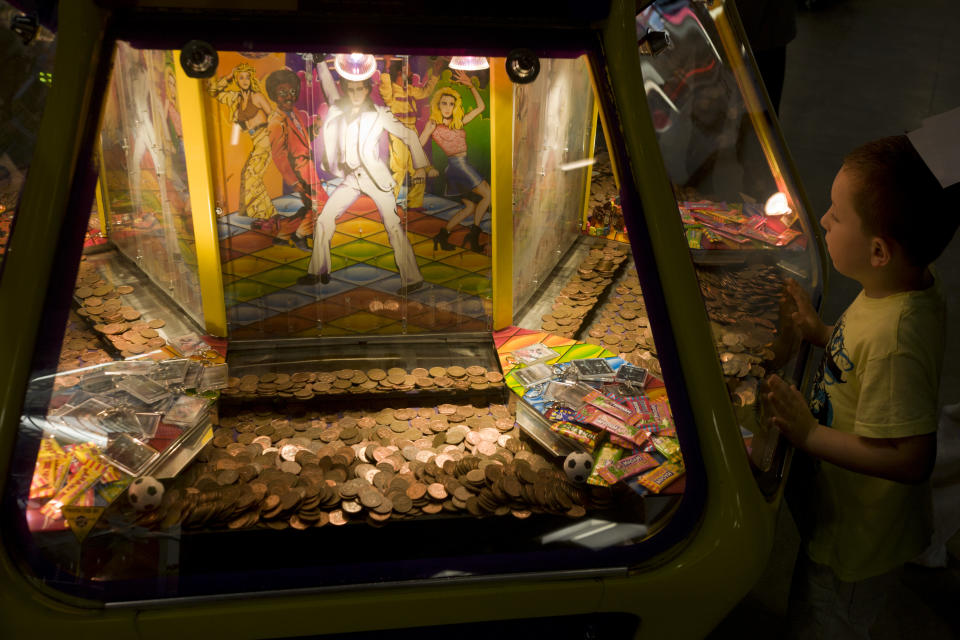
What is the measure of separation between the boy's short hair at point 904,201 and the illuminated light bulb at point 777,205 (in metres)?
0.83

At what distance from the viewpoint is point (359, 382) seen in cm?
240

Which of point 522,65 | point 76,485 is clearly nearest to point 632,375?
point 522,65

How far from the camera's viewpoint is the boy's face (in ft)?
5.07

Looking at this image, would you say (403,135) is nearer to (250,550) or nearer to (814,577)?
(250,550)

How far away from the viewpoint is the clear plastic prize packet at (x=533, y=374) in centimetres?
233

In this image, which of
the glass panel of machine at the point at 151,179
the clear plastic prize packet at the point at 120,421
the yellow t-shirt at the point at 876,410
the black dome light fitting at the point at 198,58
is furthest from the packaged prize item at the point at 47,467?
the yellow t-shirt at the point at 876,410

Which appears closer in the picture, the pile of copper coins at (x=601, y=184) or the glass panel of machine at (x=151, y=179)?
the glass panel of machine at (x=151, y=179)

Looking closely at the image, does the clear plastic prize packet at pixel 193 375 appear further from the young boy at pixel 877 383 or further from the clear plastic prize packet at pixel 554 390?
the young boy at pixel 877 383

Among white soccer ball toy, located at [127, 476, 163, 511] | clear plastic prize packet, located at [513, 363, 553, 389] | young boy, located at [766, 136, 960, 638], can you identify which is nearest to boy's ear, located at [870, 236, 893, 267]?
young boy, located at [766, 136, 960, 638]

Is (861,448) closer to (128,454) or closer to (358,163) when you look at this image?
(128,454)

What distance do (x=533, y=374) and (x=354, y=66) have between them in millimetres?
1167

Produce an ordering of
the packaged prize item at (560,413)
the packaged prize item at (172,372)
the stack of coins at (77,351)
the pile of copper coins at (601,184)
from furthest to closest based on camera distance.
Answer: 1. the pile of copper coins at (601,184)
2. the packaged prize item at (172,372)
3. the packaged prize item at (560,413)
4. the stack of coins at (77,351)

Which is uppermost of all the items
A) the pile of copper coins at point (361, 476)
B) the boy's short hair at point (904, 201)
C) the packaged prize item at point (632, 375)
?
the boy's short hair at point (904, 201)

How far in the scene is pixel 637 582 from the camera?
1326 millimetres
